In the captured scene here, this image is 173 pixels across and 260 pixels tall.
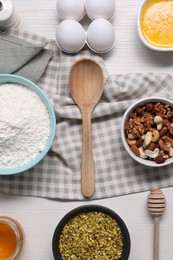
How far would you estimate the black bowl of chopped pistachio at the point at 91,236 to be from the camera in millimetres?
1211

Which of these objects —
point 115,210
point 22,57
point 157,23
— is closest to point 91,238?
point 115,210

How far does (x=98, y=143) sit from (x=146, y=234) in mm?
301

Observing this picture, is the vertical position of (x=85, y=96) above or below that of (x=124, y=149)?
above

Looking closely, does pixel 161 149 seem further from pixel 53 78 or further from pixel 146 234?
pixel 53 78

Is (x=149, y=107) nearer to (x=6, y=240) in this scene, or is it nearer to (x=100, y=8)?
(x=100, y=8)

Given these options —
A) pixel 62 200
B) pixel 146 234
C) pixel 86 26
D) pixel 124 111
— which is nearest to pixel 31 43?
pixel 86 26

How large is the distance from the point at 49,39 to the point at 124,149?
39 cm

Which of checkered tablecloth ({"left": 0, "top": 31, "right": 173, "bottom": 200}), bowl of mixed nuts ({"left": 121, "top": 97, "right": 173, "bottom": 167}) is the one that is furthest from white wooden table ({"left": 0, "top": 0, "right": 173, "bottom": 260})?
bowl of mixed nuts ({"left": 121, "top": 97, "right": 173, "bottom": 167})

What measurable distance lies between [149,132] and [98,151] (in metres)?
0.17

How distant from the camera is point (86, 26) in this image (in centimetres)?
129

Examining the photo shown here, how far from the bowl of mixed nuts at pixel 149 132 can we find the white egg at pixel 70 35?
0.24 metres

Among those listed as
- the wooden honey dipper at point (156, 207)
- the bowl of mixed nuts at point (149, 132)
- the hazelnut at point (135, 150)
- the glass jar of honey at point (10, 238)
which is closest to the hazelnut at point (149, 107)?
the bowl of mixed nuts at point (149, 132)

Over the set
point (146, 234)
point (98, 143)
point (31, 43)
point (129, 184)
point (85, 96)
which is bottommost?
point (146, 234)

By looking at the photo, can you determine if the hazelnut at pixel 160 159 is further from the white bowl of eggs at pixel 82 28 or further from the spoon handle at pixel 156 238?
the white bowl of eggs at pixel 82 28
